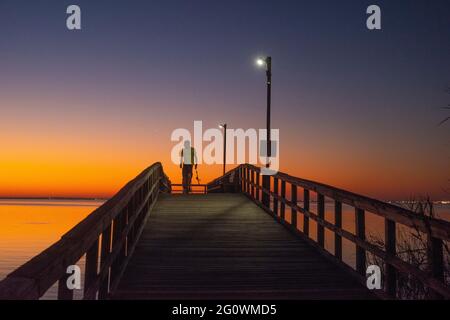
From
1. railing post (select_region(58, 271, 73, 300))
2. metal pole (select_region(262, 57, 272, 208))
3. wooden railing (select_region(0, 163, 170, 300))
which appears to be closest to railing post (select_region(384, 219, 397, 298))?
wooden railing (select_region(0, 163, 170, 300))

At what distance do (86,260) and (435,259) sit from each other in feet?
10.5

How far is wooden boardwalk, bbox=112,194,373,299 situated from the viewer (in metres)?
A: 5.55

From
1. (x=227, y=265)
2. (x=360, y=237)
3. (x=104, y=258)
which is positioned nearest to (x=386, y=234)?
(x=360, y=237)

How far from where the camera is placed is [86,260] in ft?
15.4

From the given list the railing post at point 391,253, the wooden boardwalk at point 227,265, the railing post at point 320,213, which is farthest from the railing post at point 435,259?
the railing post at point 320,213

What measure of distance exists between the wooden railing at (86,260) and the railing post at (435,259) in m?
3.01

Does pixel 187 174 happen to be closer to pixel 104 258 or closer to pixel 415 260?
pixel 415 260

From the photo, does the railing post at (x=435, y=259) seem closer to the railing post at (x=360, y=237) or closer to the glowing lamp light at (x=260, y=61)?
the railing post at (x=360, y=237)

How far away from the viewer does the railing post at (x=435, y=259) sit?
14.1ft

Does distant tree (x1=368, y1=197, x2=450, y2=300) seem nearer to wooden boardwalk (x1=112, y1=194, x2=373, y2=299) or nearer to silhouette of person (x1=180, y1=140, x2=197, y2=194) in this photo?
wooden boardwalk (x1=112, y1=194, x2=373, y2=299)

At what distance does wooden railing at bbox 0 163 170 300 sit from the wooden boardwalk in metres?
0.25
